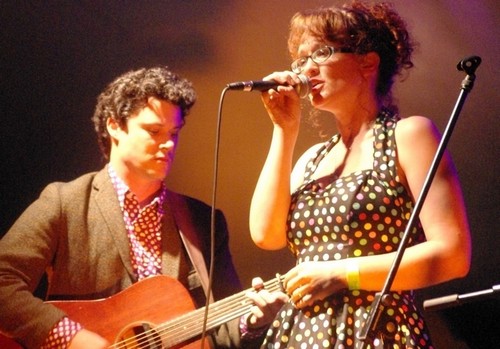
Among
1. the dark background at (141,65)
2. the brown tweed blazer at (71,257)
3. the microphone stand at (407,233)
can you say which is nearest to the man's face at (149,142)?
the brown tweed blazer at (71,257)

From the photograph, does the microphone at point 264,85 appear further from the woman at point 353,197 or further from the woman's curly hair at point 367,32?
the woman's curly hair at point 367,32

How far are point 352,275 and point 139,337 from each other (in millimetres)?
998

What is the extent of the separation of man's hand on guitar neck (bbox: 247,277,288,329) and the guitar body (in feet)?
Answer: 0.97

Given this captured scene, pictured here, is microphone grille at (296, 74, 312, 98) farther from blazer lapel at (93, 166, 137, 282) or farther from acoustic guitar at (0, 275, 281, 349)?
blazer lapel at (93, 166, 137, 282)

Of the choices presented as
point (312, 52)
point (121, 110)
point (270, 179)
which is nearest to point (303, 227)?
point (270, 179)

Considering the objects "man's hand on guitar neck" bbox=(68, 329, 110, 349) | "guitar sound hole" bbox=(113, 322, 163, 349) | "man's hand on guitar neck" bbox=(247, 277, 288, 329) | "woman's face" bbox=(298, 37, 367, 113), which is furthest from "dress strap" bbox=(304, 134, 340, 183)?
"man's hand on guitar neck" bbox=(68, 329, 110, 349)

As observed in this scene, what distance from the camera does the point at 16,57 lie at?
9.45 ft

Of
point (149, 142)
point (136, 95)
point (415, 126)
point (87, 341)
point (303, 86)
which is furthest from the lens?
point (136, 95)

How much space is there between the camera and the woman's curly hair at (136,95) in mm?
2695

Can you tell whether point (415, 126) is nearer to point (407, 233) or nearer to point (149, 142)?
point (407, 233)

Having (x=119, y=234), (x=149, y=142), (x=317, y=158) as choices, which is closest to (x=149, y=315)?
(x=119, y=234)

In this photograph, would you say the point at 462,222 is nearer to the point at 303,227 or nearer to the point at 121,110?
the point at 303,227

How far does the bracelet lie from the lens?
5.15 feet

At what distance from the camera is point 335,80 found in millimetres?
1870
